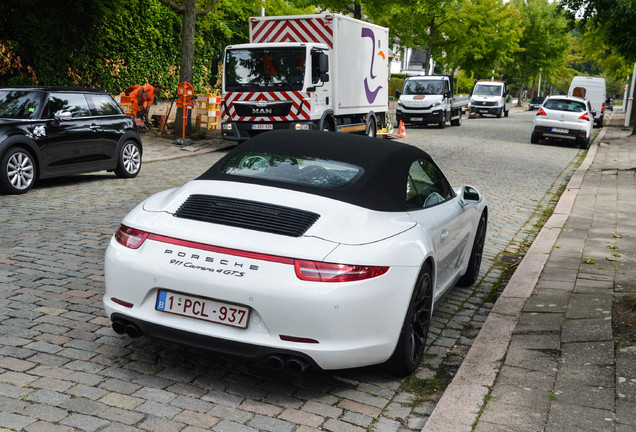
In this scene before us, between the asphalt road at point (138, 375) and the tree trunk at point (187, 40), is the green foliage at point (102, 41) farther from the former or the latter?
the asphalt road at point (138, 375)

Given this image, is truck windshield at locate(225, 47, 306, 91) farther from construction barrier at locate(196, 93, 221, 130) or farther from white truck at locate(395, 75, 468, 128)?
white truck at locate(395, 75, 468, 128)

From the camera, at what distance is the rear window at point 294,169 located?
4.43 m

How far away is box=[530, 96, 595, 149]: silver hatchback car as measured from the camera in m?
24.6

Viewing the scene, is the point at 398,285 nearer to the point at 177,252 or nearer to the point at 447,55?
the point at 177,252

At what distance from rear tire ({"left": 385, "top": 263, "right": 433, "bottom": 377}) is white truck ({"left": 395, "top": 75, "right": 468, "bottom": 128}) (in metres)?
27.0

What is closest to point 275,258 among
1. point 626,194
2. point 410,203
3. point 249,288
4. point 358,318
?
point 249,288

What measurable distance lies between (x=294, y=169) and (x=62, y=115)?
7890mm

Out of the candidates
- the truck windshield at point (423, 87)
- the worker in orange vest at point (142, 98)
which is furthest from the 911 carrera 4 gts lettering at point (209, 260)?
the truck windshield at point (423, 87)

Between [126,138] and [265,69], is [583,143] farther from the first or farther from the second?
[126,138]

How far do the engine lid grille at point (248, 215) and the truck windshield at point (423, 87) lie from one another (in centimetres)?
2981

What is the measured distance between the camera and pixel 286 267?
3.63 meters

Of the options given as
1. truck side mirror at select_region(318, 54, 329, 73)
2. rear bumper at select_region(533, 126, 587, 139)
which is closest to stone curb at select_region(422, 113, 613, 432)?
truck side mirror at select_region(318, 54, 329, 73)

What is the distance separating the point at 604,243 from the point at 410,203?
486 cm

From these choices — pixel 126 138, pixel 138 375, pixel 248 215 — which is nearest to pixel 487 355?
pixel 248 215
